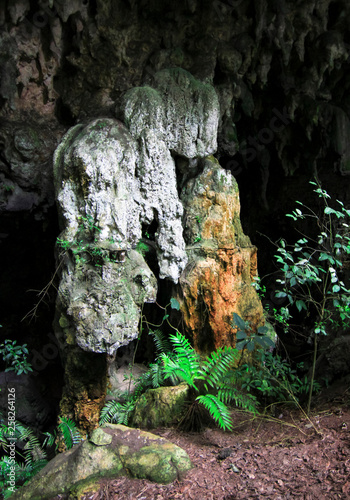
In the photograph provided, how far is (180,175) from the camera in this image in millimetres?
5648

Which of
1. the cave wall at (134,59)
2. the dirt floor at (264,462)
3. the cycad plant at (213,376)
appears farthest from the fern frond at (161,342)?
the cave wall at (134,59)

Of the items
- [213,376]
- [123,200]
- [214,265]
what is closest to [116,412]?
[213,376]

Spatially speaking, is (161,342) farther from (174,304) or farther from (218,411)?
(218,411)

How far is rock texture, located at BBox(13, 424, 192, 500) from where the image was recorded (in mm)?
3084

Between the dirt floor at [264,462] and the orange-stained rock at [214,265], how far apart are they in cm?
128

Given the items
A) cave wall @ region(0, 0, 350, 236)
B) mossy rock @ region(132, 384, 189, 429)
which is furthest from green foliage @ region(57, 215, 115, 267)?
mossy rock @ region(132, 384, 189, 429)

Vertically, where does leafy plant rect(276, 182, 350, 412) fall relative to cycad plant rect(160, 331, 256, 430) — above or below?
above

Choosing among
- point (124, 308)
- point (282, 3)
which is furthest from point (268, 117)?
point (124, 308)

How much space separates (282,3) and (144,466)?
6.18 m

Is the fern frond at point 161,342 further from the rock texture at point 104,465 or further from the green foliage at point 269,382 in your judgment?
the rock texture at point 104,465

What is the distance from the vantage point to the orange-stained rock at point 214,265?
5121 millimetres

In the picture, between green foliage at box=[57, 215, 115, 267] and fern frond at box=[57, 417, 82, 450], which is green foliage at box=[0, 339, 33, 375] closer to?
fern frond at box=[57, 417, 82, 450]

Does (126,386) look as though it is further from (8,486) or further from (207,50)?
(207,50)

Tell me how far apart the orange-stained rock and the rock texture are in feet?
6.34
